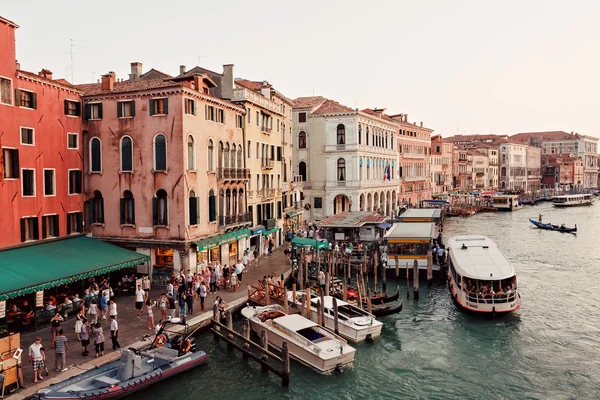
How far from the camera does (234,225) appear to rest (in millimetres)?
30672

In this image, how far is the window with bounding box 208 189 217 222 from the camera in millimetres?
28562

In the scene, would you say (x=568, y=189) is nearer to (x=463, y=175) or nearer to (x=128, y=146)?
(x=463, y=175)

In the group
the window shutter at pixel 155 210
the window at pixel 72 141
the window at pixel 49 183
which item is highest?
the window at pixel 72 141

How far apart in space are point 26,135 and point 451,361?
1943 cm

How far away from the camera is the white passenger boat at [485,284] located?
80.4 feet

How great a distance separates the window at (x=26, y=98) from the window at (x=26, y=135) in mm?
1009

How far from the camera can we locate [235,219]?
31.0m

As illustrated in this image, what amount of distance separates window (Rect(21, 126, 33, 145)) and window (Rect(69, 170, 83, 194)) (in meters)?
3.24

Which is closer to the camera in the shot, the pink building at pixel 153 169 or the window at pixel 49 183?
the window at pixel 49 183

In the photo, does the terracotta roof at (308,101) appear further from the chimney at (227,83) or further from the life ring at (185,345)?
the life ring at (185,345)

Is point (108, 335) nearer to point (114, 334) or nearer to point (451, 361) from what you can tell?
point (114, 334)

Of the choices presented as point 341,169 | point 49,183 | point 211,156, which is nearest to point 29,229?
point 49,183

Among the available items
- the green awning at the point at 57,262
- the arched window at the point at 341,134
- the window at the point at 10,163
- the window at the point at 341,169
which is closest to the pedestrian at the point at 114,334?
the green awning at the point at 57,262

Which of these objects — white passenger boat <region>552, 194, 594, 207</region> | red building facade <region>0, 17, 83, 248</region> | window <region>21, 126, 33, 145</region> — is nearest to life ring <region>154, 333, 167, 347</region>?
red building facade <region>0, 17, 83, 248</region>
